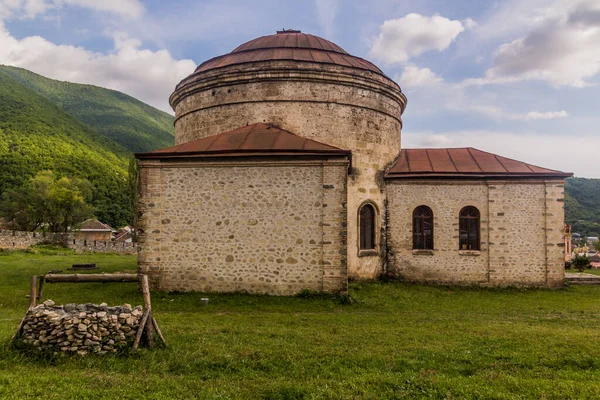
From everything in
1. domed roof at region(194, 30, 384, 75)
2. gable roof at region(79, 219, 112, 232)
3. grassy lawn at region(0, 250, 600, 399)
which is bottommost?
grassy lawn at region(0, 250, 600, 399)

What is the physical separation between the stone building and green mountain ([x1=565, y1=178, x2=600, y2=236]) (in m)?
49.0

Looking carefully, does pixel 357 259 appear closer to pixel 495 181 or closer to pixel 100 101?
pixel 495 181

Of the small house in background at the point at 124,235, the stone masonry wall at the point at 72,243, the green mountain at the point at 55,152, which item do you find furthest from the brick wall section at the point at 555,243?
the green mountain at the point at 55,152

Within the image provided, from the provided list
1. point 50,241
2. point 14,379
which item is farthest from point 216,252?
point 50,241

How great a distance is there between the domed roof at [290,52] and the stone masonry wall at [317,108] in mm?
537

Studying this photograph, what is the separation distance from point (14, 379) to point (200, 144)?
799cm

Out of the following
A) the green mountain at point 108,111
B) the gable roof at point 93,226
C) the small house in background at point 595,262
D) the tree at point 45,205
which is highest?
the green mountain at point 108,111

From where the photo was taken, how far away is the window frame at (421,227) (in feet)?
48.6

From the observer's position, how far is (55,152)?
4922 cm

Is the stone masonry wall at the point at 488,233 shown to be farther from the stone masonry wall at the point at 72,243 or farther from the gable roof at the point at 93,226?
the gable roof at the point at 93,226

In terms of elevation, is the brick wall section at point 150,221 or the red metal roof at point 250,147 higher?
the red metal roof at point 250,147

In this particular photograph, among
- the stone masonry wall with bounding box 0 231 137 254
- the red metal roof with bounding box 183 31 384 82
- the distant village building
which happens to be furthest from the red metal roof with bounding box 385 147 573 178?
the stone masonry wall with bounding box 0 231 137 254

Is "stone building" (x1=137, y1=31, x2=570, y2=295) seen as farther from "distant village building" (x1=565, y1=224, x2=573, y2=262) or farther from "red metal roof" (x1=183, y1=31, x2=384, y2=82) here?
"distant village building" (x1=565, y1=224, x2=573, y2=262)

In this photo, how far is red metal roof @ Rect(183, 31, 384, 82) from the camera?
14.5 metres
